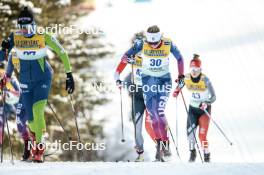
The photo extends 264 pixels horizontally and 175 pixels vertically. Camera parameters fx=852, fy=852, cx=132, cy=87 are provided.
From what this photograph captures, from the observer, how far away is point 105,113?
35.0 meters

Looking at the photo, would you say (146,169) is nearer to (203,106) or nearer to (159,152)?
(159,152)

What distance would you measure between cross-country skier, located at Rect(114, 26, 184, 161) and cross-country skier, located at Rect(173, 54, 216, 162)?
1.91 m

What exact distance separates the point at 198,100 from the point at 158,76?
7.29 ft

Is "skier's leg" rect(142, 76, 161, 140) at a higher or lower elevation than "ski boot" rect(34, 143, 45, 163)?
higher

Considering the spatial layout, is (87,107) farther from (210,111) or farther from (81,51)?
(210,111)

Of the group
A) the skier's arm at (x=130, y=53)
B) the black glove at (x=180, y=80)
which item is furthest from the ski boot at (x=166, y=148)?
the skier's arm at (x=130, y=53)

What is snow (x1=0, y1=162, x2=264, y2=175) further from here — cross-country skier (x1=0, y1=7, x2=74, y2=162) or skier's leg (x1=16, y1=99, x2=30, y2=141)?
skier's leg (x1=16, y1=99, x2=30, y2=141)

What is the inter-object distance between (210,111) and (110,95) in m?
20.0

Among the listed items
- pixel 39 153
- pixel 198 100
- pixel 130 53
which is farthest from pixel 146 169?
pixel 198 100

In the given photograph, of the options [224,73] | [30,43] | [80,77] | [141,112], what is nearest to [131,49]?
[141,112]

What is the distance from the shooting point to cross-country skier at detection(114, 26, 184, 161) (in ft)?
41.9

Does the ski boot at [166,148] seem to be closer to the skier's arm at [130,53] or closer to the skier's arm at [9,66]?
the skier's arm at [130,53]

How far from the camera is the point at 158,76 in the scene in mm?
12961

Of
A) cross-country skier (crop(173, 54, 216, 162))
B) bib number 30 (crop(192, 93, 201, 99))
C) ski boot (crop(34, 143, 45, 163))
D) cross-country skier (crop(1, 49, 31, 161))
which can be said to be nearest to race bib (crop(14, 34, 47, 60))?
cross-country skier (crop(1, 49, 31, 161))
